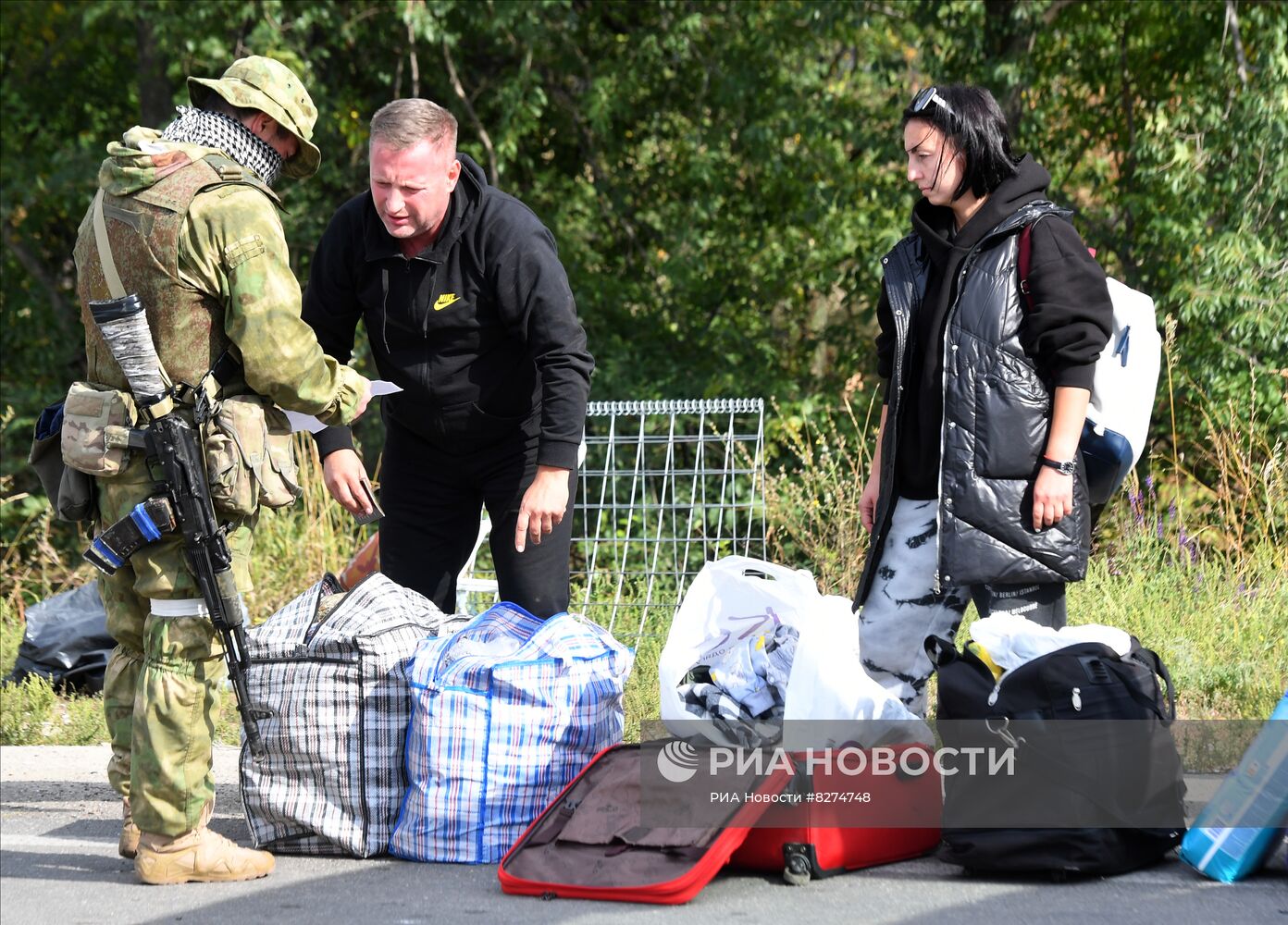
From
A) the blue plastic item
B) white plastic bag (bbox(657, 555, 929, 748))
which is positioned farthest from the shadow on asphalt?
the blue plastic item

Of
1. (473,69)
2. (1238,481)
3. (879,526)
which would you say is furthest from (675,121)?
(879,526)

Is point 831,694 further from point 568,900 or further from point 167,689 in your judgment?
point 167,689

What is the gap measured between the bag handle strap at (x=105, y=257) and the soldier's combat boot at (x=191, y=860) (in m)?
1.35

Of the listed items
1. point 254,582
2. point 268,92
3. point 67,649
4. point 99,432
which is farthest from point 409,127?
point 254,582

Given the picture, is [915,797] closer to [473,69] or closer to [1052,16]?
[1052,16]

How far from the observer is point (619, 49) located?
11016 mm

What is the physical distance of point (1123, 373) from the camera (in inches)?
137

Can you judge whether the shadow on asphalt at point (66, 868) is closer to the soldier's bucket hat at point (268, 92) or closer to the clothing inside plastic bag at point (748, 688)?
the clothing inside plastic bag at point (748, 688)

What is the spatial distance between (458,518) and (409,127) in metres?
1.20

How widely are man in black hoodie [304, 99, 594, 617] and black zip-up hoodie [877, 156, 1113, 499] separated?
925mm

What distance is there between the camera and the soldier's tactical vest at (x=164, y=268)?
11.1ft

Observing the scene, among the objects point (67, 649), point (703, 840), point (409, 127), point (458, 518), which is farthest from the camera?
point (67, 649)

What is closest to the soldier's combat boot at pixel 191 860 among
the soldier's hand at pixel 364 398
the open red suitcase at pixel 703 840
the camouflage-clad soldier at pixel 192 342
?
the camouflage-clad soldier at pixel 192 342

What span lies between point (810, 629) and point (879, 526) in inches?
16.3
